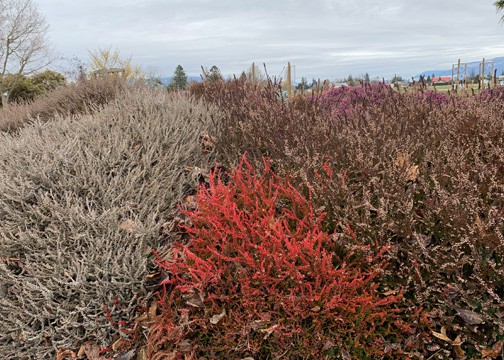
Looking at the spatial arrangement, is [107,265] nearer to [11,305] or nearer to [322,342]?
[11,305]

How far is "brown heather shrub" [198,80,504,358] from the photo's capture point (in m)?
2.26

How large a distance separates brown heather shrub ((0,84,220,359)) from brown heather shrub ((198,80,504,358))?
74 cm

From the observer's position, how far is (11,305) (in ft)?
9.14

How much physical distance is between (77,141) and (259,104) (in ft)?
6.46

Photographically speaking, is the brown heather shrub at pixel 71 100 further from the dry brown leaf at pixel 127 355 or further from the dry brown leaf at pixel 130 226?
the dry brown leaf at pixel 127 355

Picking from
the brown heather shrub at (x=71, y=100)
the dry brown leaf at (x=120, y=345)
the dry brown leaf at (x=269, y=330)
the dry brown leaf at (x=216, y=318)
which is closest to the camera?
the dry brown leaf at (x=269, y=330)

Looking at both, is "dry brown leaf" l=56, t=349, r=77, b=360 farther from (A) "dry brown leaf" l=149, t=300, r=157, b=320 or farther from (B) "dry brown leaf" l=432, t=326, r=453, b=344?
(B) "dry brown leaf" l=432, t=326, r=453, b=344

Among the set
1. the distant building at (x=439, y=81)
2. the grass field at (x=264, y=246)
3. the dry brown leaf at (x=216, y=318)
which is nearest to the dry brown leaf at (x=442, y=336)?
the grass field at (x=264, y=246)

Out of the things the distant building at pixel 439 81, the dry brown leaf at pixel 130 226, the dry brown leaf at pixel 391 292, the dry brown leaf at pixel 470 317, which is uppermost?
the distant building at pixel 439 81

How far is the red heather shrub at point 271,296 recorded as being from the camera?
7.59 ft

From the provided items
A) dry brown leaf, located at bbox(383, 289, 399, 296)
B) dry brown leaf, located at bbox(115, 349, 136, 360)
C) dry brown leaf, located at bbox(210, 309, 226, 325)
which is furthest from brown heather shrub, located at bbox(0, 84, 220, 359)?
dry brown leaf, located at bbox(383, 289, 399, 296)

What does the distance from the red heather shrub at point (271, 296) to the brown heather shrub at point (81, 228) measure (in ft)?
1.28

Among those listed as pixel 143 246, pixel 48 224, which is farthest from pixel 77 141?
pixel 143 246

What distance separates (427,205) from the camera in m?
2.39
